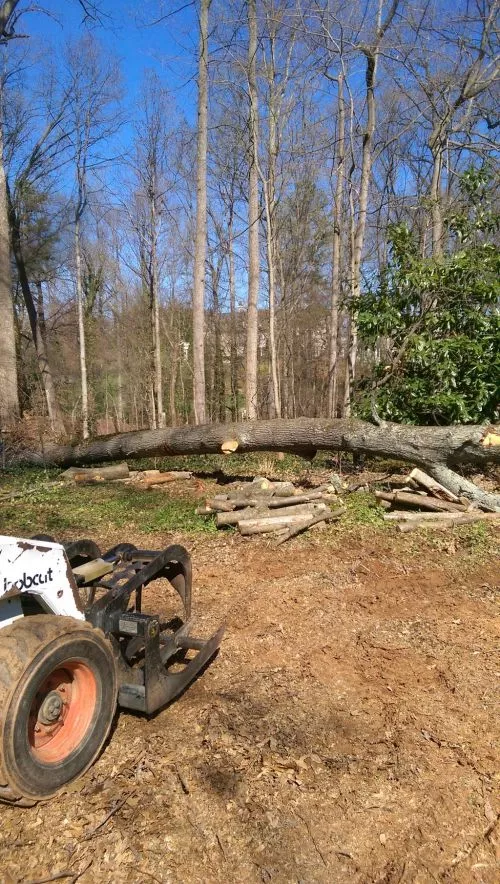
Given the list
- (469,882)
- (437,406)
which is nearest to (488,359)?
(437,406)

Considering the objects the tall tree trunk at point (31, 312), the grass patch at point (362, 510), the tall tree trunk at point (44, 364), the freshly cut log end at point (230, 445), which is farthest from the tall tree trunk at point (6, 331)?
the grass patch at point (362, 510)

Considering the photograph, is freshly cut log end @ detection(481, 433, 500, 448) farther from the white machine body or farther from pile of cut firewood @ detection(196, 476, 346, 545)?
the white machine body

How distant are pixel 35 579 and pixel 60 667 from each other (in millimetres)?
447

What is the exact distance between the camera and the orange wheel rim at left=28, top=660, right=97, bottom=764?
2533mm

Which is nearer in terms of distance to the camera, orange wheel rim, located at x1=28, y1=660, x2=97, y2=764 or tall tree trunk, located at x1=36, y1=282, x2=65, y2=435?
orange wheel rim, located at x1=28, y1=660, x2=97, y2=764

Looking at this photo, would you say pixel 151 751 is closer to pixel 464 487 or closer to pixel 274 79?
pixel 464 487

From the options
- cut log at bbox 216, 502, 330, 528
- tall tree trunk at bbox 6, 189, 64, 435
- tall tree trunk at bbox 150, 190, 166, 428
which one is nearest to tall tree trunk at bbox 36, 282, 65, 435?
tall tree trunk at bbox 6, 189, 64, 435

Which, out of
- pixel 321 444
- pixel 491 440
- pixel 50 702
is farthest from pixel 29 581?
pixel 321 444

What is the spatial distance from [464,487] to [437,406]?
1961 mm

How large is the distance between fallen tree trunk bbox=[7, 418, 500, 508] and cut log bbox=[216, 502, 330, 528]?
1844mm

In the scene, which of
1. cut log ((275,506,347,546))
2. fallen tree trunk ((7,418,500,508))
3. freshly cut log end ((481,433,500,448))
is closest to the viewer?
cut log ((275,506,347,546))

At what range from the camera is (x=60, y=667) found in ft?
8.48

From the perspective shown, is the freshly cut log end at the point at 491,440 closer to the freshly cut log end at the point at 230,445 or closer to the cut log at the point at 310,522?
the cut log at the point at 310,522

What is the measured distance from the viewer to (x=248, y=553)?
6.43 m
